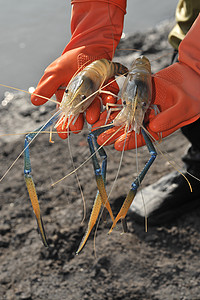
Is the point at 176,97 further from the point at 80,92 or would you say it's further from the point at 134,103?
the point at 80,92

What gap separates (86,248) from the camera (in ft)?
7.39

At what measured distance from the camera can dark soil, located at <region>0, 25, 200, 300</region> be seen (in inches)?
79.9

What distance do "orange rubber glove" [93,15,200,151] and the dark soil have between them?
872mm

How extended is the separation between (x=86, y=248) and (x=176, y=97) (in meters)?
1.18

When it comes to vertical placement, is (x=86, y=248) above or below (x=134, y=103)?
below

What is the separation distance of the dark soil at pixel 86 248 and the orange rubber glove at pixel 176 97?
0.87 m

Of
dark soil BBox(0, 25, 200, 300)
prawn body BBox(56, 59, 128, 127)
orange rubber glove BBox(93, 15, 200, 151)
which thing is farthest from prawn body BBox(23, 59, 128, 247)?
dark soil BBox(0, 25, 200, 300)

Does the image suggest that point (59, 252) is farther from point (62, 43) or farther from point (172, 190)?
point (62, 43)

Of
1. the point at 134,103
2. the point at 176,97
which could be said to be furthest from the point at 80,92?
the point at 176,97

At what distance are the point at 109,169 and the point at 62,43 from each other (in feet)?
8.50

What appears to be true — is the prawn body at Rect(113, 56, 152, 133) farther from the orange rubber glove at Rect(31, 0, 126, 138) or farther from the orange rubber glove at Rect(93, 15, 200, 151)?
the orange rubber glove at Rect(31, 0, 126, 138)

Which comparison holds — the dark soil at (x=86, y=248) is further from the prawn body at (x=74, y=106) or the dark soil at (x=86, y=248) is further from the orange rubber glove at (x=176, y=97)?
the orange rubber glove at (x=176, y=97)

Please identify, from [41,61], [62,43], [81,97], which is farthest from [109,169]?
[62,43]

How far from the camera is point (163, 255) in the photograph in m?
2.18
